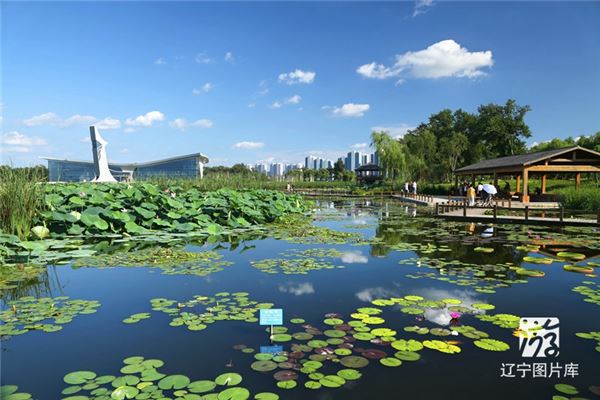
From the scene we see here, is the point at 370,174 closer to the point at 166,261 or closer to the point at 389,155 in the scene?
the point at 389,155

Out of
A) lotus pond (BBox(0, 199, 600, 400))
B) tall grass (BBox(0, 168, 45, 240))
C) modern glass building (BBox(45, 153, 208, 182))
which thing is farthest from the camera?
modern glass building (BBox(45, 153, 208, 182))

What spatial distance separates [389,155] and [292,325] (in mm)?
35385

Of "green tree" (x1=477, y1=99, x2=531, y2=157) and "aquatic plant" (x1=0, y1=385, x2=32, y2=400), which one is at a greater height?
"green tree" (x1=477, y1=99, x2=531, y2=157)

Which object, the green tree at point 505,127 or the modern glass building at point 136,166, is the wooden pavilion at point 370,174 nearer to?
the green tree at point 505,127

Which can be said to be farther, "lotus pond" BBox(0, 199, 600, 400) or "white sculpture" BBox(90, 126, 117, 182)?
"white sculpture" BBox(90, 126, 117, 182)

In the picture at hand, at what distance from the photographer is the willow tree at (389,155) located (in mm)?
37375

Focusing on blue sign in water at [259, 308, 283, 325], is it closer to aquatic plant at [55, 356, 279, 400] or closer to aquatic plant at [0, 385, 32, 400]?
aquatic plant at [55, 356, 279, 400]

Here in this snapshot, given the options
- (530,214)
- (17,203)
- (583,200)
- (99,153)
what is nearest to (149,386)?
(17,203)

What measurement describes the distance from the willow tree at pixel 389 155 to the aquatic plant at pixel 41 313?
35.4m

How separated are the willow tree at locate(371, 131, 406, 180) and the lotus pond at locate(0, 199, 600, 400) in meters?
31.2

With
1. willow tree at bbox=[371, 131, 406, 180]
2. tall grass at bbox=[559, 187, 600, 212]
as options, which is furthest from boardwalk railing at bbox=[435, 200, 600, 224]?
willow tree at bbox=[371, 131, 406, 180]

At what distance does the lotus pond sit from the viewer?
256 centimetres

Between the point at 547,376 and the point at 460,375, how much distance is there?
653 mm

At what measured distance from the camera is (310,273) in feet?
18.2
